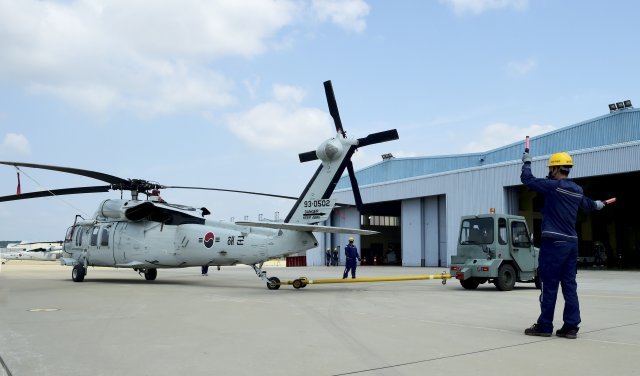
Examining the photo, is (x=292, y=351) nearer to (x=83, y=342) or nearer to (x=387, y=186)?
(x=83, y=342)

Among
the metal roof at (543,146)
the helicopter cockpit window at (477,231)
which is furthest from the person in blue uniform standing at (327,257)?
the helicopter cockpit window at (477,231)

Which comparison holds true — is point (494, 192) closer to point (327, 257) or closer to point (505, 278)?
point (327, 257)

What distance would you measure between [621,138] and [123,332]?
32.2 metres

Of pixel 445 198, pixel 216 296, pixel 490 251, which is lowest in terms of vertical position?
pixel 216 296

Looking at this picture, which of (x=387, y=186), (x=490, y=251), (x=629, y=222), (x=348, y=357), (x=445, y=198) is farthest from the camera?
(x=629, y=222)

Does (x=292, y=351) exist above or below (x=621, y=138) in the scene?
below

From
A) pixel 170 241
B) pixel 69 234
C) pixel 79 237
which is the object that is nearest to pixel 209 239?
pixel 170 241

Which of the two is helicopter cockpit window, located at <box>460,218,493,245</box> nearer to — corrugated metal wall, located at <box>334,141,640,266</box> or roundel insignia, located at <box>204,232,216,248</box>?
roundel insignia, located at <box>204,232,216,248</box>

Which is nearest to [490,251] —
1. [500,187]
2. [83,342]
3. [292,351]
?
[292,351]

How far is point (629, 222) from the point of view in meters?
44.3

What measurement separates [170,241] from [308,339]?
11.5 metres

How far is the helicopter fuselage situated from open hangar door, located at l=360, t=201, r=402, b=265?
2851 cm

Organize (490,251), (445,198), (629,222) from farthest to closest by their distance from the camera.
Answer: (629,222), (445,198), (490,251)

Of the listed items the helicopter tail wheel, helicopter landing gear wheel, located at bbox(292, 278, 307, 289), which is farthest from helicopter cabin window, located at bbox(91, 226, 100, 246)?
helicopter landing gear wheel, located at bbox(292, 278, 307, 289)
